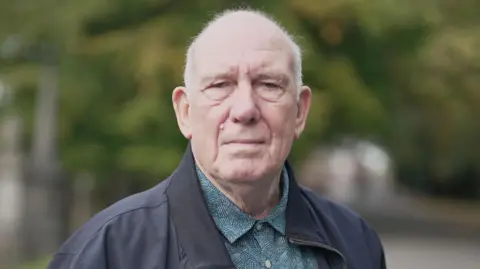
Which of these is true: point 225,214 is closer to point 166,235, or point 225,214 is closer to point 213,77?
point 166,235

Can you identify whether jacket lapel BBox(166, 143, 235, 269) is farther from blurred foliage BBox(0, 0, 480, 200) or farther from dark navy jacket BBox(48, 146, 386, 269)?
blurred foliage BBox(0, 0, 480, 200)

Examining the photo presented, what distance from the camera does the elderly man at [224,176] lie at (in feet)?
6.13

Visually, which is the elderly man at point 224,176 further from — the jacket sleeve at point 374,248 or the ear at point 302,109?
the jacket sleeve at point 374,248

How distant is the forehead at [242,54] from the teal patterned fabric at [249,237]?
27cm

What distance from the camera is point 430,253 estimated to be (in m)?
14.1

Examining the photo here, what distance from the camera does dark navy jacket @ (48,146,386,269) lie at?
1851 millimetres

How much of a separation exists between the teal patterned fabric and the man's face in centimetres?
8

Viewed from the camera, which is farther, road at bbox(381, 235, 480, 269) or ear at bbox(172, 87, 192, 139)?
road at bbox(381, 235, 480, 269)

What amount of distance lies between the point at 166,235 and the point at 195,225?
0.07 m

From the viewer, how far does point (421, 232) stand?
1867cm

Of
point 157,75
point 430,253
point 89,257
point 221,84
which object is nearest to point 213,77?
point 221,84

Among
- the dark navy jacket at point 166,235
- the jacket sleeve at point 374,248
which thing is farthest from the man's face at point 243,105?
the jacket sleeve at point 374,248

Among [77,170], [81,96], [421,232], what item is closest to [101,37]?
[81,96]

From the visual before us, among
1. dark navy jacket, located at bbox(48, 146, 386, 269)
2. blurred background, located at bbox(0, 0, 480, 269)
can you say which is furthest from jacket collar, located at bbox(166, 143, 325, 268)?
blurred background, located at bbox(0, 0, 480, 269)
